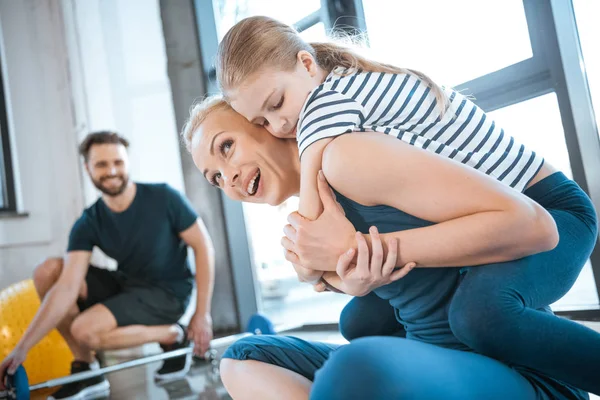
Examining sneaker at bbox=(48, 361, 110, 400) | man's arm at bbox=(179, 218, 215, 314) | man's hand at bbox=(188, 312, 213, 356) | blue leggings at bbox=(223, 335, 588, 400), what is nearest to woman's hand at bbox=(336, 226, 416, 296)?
blue leggings at bbox=(223, 335, 588, 400)

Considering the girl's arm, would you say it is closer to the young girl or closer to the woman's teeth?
the young girl

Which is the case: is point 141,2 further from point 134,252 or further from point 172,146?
point 134,252

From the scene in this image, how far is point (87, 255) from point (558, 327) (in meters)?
2.41

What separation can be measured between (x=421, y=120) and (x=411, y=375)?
0.42m

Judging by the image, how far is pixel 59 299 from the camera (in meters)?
2.47

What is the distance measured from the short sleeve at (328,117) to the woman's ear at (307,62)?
13 cm

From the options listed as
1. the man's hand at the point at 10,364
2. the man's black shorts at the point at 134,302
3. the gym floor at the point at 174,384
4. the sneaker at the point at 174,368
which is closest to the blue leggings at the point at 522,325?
the gym floor at the point at 174,384

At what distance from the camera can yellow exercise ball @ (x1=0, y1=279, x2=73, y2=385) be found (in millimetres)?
2309

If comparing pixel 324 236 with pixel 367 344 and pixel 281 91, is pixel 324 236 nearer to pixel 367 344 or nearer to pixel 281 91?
pixel 367 344

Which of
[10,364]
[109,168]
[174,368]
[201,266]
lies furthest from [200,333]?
[109,168]

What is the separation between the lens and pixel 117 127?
3.54 meters

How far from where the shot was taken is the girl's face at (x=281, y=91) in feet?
3.25

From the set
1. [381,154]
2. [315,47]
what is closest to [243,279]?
[315,47]

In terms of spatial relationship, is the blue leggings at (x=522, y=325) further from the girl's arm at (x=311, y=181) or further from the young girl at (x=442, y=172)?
the girl's arm at (x=311, y=181)
